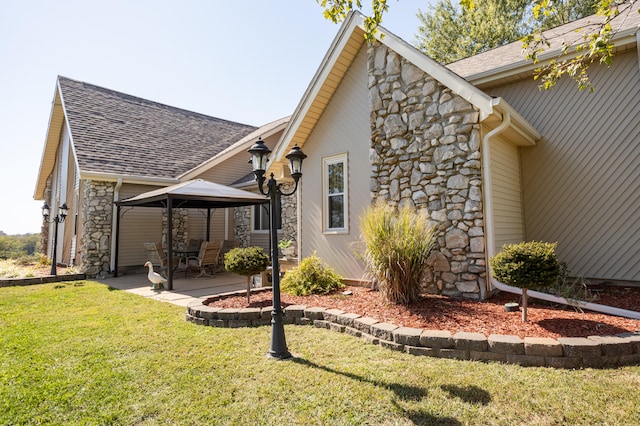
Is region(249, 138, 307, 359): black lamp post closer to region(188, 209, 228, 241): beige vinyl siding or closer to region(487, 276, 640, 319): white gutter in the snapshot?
region(487, 276, 640, 319): white gutter

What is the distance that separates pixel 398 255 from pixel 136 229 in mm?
9814

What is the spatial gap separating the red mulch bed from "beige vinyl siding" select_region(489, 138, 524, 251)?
45.3 inches

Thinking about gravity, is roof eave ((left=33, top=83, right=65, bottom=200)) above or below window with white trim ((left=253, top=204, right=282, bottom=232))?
above

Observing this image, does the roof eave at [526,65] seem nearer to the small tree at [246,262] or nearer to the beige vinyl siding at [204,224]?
the small tree at [246,262]

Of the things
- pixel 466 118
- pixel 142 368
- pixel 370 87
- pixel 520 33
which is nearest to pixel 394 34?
pixel 370 87

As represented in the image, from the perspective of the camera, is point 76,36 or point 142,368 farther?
point 76,36

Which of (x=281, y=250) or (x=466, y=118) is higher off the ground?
(x=466, y=118)

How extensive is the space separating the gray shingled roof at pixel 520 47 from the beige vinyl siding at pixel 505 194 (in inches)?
75.0

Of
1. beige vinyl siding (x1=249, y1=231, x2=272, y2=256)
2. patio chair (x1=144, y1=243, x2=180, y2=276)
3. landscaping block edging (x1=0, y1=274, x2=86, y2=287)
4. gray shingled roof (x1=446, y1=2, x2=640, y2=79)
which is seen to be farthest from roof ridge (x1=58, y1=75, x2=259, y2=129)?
gray shingled roof (x1=446, y1=2, x2=640, y2=79)

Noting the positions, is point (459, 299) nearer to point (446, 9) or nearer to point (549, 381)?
point (549, 381)

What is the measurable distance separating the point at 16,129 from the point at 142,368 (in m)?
16.6

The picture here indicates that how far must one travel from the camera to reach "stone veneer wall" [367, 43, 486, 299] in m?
5.56

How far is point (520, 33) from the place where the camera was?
18438mm

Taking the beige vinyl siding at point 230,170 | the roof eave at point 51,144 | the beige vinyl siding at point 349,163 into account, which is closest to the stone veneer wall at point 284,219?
the beige vinyl siding at point 230,170
